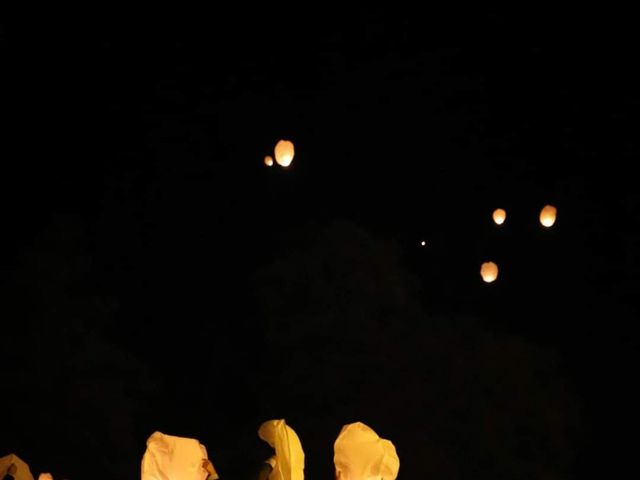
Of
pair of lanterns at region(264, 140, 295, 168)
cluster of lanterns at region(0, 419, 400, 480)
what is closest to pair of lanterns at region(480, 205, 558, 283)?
pair of lanterns at region(264, 140, 295, 168)

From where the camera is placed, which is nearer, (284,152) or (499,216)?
(284,152)

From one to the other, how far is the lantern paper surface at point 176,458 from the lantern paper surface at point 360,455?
144 millimetres

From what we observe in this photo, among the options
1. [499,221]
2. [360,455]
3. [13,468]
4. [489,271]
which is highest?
[499,221]

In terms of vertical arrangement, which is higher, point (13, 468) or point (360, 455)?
point (360, 455)

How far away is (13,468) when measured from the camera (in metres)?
0.88

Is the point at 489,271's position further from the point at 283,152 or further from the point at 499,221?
the point at 283,152

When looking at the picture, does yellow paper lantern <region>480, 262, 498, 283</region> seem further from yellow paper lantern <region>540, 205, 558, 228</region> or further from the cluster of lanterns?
the cluster of lanterns

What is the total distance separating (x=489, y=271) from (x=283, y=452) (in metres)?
1.06

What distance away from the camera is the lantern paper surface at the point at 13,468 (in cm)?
87

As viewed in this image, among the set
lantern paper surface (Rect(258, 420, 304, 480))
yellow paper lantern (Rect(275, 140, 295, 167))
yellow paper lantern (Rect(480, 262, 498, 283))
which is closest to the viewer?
lantern paper surface (Rect(258, 420, 304, 480))

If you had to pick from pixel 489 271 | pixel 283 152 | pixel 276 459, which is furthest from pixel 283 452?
pixel 489 271

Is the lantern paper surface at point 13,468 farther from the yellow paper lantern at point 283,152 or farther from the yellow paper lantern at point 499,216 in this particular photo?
the yellow paper lantern at point 499,216

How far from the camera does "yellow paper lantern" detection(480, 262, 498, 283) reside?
1814 mm

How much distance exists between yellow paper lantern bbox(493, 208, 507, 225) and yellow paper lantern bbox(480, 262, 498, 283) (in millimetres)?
98
